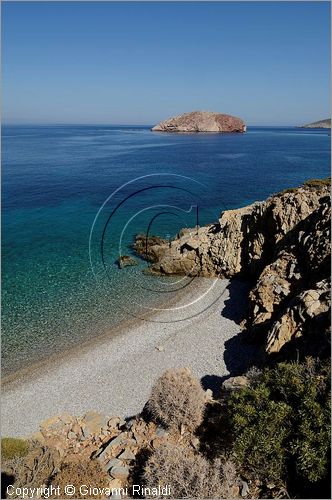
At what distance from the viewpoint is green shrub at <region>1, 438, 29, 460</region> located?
12.5m

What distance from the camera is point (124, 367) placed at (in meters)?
19.0

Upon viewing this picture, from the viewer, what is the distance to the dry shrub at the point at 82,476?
33.9 ft

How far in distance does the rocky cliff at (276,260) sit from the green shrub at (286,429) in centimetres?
272

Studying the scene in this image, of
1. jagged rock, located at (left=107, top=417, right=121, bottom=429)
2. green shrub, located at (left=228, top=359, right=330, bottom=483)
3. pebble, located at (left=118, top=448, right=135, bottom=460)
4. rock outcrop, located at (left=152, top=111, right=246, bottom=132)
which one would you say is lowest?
jagged rock, located at (left=107, top=417, right=121, bottom=429)

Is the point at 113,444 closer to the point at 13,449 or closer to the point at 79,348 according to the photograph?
the point at 13,449

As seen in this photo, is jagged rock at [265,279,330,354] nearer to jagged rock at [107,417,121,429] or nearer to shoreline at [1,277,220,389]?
jagged rock at [107,417,121,429]

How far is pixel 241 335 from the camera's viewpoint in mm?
20766

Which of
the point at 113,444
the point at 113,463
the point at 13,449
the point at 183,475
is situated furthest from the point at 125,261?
the point at 183,475

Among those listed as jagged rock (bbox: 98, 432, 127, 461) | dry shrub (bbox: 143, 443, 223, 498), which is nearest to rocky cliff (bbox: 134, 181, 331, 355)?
dry shrub (bbox: 143, 443, 223, 498)

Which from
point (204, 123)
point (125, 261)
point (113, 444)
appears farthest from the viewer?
point (204, 123)

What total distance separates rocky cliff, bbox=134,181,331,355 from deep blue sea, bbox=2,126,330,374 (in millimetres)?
4177

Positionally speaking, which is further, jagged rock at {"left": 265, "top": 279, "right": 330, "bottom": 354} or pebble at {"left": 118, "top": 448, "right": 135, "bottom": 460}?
jagged rock at {"left": 265, "top": 279, "right": 330, "bottom": 354}

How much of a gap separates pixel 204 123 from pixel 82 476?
173768 mm

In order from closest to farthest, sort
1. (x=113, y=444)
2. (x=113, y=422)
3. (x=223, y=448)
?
(x=223, y=448) → (x=113, y=444) → (x=113, y=422)
